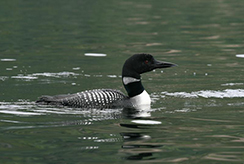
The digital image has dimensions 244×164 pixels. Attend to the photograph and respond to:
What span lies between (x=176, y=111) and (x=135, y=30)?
1339cm

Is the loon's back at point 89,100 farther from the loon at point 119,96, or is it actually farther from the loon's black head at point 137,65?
the loon's black head at point 137,65

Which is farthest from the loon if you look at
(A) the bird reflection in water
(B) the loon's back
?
(A) the bird reflection in water

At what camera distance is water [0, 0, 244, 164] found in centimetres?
641

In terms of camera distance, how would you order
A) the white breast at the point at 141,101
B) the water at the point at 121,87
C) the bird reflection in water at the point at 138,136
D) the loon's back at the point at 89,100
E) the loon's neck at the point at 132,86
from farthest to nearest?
the loon's neck at the point at 132,86, the white breast at the point at 141,101, the loon's back at the point at 89,100, the water at the point at 121,87, the bird reflection in water at the point at 138,136

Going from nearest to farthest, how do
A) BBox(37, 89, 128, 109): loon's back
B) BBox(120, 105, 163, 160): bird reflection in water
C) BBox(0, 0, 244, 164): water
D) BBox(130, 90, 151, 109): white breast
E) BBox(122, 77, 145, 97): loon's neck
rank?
BBox(120, 105, 163, 160): bird reflection in water
BBox(0, 0, 244, 164): water
BBox(37, 89, 128, 109): loon's back
BBox(130, 90, 151, 109): white breast
BBox(122, 77, 145, 97): loon's neck

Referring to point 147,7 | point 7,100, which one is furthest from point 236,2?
point 7,100

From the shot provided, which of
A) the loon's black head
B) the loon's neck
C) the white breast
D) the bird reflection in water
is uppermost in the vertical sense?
the loon's black head

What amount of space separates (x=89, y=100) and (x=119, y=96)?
0.48 m

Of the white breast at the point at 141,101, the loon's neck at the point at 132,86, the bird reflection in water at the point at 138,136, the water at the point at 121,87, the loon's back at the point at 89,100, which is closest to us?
the bird reflection in water at the point at 138,136

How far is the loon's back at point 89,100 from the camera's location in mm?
9031

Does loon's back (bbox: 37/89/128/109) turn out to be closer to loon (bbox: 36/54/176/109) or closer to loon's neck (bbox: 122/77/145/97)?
loon (bbox: 36/54/176/109)

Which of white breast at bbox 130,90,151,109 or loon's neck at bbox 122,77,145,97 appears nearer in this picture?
white breast at bbox 130,90,151,109

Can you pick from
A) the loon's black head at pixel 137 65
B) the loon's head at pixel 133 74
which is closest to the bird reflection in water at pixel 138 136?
the loon's head at pixel 133 74

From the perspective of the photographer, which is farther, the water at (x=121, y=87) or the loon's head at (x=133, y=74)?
the loon's head at (x=133, y=74)
